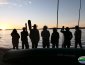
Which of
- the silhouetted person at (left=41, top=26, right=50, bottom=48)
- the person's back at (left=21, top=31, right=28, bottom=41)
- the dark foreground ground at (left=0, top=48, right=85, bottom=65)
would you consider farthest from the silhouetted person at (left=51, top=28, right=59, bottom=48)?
the dark foreground ground at (left=0, top=48, right=85, bottom=65)

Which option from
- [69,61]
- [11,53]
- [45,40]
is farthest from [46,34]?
[69,61]

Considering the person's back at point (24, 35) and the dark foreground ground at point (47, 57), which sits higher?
the dark foreground ground at point (47, 57)

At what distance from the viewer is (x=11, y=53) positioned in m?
7.52

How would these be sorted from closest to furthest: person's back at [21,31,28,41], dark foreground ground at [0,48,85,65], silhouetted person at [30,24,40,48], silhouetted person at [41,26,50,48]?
dark foreground ground at [0,48,85,65] → silhouetted person at [30,24,40,48] → silhouetted person at [41,26,50,48] → person's back at [21,31,28,41]

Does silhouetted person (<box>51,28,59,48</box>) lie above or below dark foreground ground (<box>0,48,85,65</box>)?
below

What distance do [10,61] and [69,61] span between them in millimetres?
1509

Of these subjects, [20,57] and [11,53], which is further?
[11,53]

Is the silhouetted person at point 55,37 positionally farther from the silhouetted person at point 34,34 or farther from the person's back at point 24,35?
the person's back at point 24,35

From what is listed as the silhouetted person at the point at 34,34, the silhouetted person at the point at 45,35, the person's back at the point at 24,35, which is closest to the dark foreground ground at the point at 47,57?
the silhouetted person at the point at 34,34

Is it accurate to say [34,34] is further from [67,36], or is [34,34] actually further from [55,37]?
[67,36]

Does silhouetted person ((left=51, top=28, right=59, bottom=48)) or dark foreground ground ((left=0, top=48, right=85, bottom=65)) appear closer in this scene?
dark foreground ground ((left=0, top=48, right=85, bottom=65))

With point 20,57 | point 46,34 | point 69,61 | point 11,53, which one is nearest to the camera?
point 69,61

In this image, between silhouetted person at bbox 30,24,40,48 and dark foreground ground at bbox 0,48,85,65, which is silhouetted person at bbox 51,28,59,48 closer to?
silhouetted person at bbox 30,24,40,48

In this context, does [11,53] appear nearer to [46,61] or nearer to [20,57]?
[20,57]
